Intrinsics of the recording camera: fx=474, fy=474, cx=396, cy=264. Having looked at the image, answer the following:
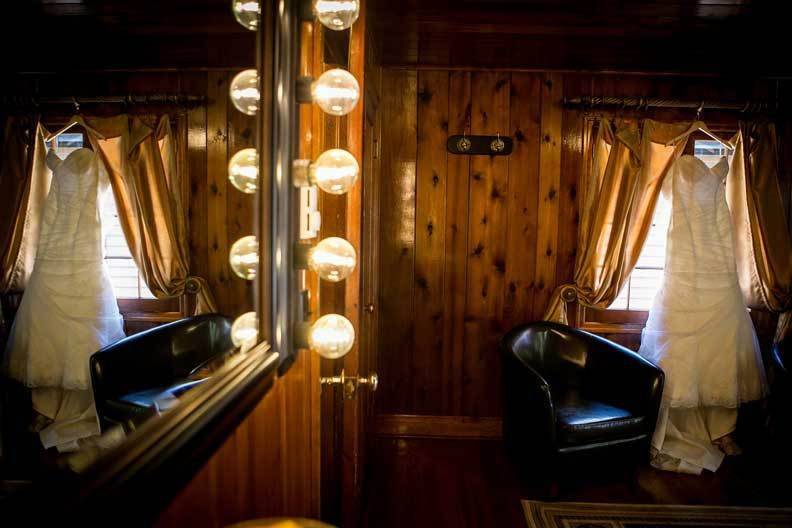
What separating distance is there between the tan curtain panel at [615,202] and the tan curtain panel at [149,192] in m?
2.82

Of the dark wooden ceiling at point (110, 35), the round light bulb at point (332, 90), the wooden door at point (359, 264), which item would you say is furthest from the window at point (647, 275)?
the dark wooden ceiling at point (110, 35)

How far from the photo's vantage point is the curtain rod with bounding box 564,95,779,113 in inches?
118

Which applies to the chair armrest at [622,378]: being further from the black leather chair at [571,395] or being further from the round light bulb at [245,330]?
the round light bulb at [245,330]

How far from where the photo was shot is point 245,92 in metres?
0.94

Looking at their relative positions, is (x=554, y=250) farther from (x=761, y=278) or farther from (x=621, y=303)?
(x=761, y=278)

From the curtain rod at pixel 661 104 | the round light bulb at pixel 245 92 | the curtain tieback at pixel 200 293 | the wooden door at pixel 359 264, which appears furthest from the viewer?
the curtain rod at pixel 661 104

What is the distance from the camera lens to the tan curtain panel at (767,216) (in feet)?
9.93

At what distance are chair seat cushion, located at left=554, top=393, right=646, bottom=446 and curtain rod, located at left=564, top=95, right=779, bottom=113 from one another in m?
1.88

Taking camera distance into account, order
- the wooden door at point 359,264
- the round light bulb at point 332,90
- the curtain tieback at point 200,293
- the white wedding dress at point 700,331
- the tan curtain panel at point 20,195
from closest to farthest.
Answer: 1. the tan curtain panel at point 20,195
2. the curtain tieback at point 200,293
3. the round light bulb at point 332,90
4. the wooden door at point 359,264
5. the white wedding dress at point 700,331

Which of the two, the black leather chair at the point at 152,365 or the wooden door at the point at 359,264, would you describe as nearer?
the black leather chair at the point at 152,365

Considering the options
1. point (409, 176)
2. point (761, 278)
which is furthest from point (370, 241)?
point (761, 278)

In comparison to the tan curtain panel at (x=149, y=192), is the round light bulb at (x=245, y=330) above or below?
below

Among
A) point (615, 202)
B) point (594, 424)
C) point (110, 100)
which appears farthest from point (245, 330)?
point (615, 202)

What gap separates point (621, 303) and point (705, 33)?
5.59 feet
